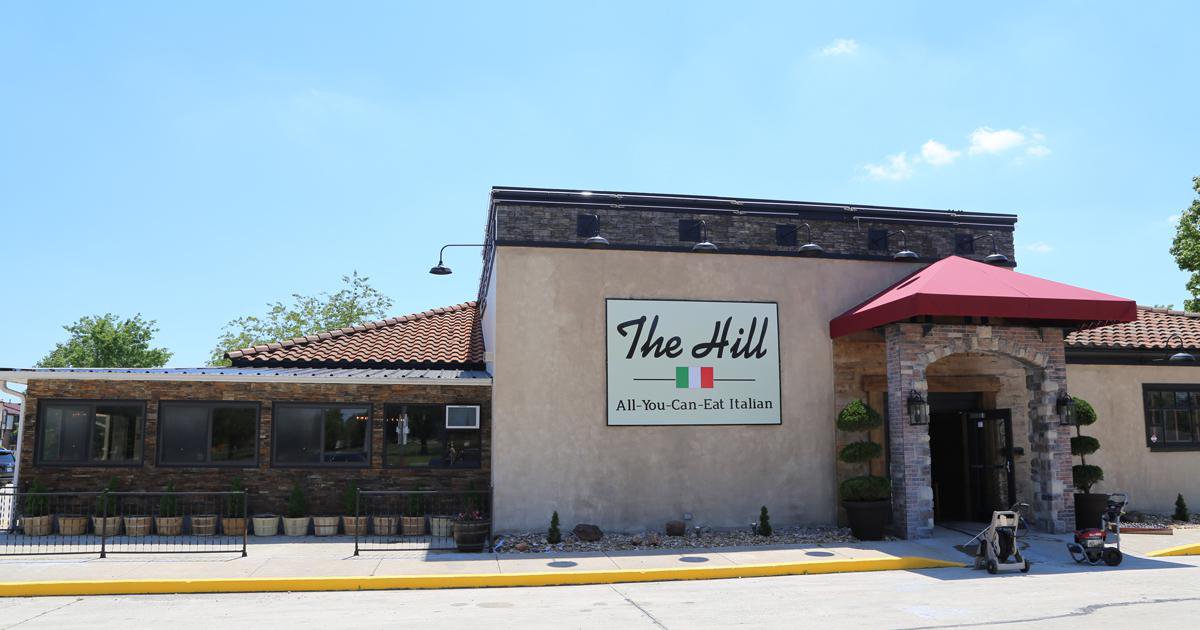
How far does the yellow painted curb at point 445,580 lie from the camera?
34.6 feet

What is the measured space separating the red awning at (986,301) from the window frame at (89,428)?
14125 mm

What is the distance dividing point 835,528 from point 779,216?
6324mm

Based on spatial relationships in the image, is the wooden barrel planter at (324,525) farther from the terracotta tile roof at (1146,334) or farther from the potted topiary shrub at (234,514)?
the terracotta tile roof at (1146,334)

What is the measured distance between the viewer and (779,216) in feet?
53.5

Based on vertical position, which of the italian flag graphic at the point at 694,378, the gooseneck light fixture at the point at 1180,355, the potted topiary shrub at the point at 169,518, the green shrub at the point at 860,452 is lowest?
the potted topiary shrub at the point at 169,518

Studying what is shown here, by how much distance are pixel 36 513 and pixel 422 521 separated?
7.23m

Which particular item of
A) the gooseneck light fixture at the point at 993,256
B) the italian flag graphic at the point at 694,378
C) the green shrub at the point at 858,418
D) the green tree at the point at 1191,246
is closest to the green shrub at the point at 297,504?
the italian flag graphic at the point at 694,378

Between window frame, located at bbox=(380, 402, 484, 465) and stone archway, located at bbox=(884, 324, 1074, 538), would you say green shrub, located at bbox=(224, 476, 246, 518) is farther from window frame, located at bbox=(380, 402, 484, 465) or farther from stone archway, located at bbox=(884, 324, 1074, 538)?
stone archway, located at bbox=(884, 324, 1074, 538)

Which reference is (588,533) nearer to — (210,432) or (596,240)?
(596,240)

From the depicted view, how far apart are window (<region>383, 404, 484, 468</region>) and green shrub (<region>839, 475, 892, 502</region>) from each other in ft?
23.9

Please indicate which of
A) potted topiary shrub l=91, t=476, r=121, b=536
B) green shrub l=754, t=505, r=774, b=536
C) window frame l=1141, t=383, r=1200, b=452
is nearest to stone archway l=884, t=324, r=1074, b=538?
green shrub l=754, t=505, r=774, b=536

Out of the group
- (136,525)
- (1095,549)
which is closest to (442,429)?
(136,525)

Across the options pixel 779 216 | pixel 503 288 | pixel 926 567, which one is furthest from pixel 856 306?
pixel 503 288

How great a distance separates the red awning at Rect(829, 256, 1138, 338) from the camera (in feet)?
44.2
